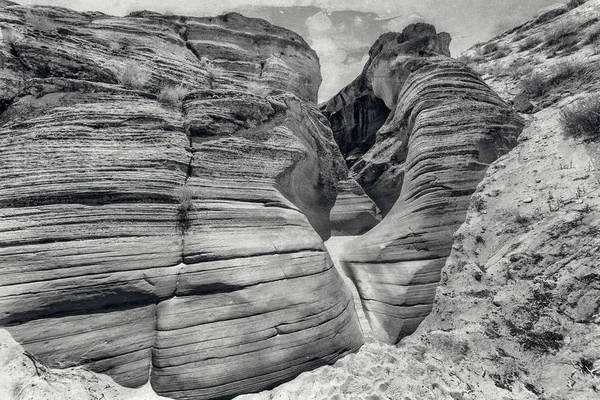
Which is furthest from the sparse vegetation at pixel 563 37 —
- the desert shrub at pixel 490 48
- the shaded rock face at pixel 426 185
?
the shaded rock face at pixel 426 185

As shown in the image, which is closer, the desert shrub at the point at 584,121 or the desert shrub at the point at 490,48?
the desert shrub at the point at 584,121

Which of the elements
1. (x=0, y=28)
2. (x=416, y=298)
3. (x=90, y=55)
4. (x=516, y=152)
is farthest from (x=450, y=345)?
(x=0, y=28)

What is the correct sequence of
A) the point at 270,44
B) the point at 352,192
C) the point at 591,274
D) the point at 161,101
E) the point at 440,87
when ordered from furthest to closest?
the point at 270,44 < the point at 352,192 < the point at 440,87 < the point at 161,101 < the point at 591,274

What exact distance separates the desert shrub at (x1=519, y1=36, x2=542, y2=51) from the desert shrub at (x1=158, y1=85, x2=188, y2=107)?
55.5ft

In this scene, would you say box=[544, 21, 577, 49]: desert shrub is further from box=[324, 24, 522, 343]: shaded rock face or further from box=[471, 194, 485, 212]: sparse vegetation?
box=[471, 194, 485, 212]: sparse vegetation

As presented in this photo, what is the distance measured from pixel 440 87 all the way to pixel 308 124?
4.32 metres

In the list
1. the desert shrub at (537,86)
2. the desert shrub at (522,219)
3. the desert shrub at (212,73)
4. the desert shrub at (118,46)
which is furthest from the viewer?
the desert shrub at (212,73)

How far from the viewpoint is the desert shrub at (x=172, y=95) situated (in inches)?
284

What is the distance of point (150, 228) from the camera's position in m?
5.22

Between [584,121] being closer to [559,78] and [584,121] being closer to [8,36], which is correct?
[559,78]

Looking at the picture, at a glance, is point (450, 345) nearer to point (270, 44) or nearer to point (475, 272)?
point (475, 272)

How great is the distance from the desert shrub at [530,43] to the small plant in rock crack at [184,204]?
18026 mm

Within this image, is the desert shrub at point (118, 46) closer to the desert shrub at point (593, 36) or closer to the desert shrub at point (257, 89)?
the desert shrub at point (257, 89)

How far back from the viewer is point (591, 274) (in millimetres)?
4402
